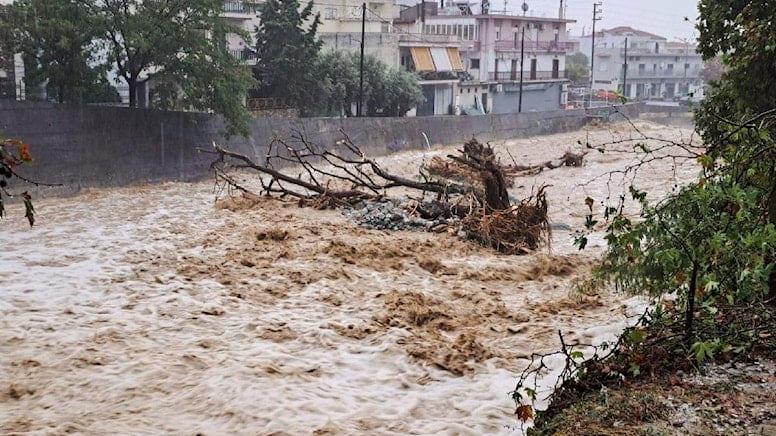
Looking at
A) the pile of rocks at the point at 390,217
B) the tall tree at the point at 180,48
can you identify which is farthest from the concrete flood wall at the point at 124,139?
the pile of rocks at the point at 390,217

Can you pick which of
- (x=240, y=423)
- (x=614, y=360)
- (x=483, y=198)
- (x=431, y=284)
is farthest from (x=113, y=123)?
(x=614, y=360)

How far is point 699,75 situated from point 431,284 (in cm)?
5509

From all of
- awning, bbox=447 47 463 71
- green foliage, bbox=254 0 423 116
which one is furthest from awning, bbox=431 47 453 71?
green foliage, bbox=254 0 423 116


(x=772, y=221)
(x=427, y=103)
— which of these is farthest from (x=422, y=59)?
(x=772, y=221)

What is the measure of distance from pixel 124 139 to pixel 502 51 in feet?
108

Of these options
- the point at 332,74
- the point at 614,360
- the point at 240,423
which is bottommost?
the point at 240,423

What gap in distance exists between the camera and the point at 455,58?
153 feet

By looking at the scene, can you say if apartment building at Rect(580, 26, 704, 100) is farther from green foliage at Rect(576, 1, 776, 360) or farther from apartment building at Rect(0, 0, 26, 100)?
green foliage at Rect(576, 1, 776, 360)

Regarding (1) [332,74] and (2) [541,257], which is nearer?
(2) [541,257]

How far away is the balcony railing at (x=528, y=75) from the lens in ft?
166

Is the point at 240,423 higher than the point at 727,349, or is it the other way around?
the point at 727,349

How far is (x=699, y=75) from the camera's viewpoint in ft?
202

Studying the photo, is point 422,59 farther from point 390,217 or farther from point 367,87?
point 390,217

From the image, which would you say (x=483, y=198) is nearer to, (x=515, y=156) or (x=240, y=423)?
(x=240, y=423)
